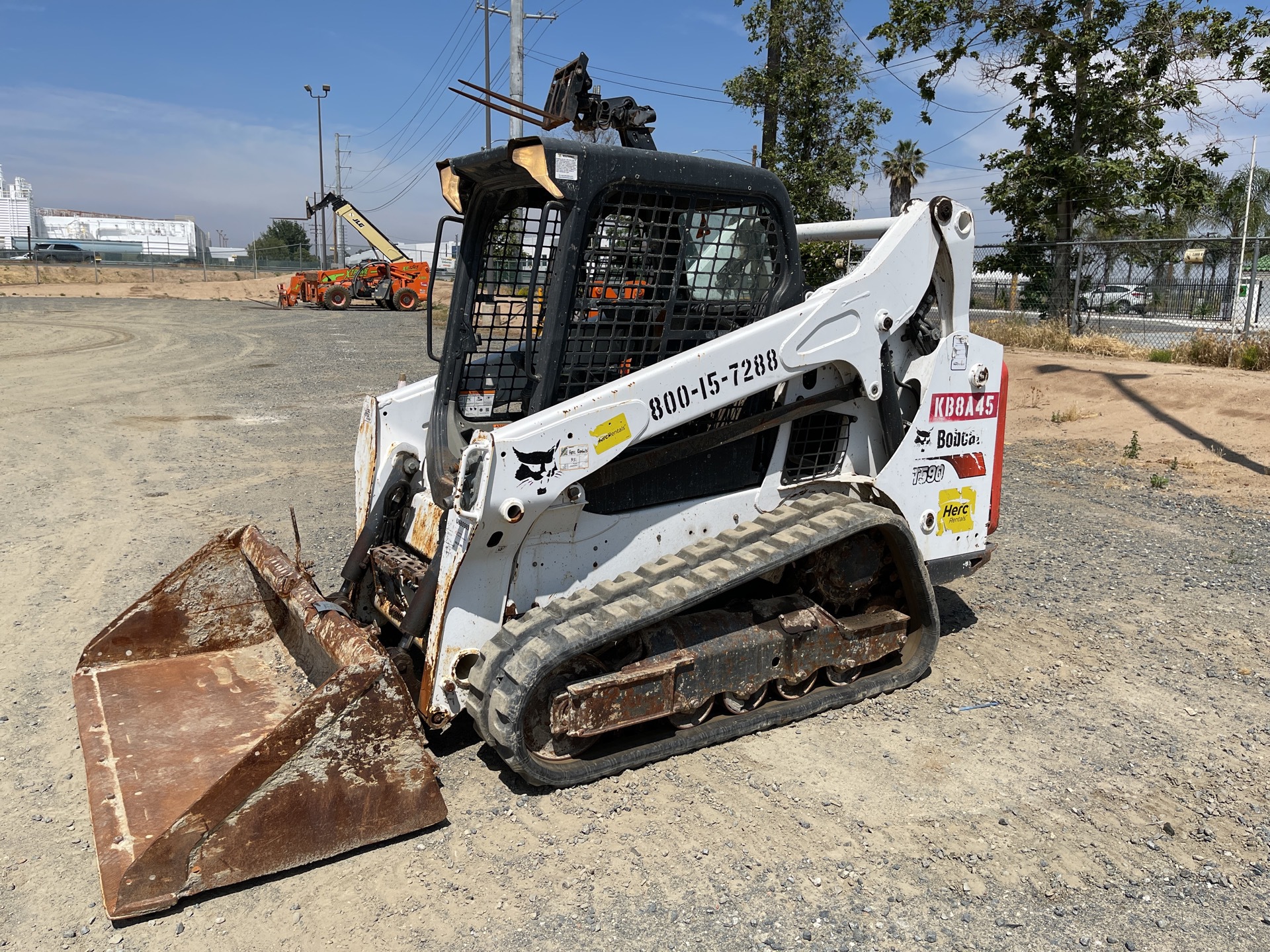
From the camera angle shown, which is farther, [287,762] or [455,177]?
[455,177]

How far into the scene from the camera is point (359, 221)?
91.6 ft

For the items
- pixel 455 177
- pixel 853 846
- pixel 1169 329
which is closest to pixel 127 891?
pixel 853 846

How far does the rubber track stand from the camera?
3391mm

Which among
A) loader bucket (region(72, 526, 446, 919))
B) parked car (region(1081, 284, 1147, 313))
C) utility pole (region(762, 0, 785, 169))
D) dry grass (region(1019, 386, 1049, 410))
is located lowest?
loader bucket (region(72, 526, 446, 919))

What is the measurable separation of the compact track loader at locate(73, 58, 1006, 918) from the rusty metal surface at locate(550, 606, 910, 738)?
0.04ft

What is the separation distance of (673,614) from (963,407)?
185 cm

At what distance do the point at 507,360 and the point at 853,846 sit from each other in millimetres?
2404

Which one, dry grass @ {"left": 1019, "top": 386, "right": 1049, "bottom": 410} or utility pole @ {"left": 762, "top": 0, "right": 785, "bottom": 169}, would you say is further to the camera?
utility pole @ {"left": 762, "top": 0, "right": 785, "bottom": 169}

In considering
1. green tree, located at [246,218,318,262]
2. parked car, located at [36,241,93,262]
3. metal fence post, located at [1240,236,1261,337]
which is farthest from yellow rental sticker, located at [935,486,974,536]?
green tree, located at [246,218,318,262]

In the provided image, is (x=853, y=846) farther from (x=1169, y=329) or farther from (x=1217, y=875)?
(x=1169, y=329)

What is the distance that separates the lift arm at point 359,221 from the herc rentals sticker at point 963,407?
24.7m

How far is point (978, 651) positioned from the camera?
5.01 meters

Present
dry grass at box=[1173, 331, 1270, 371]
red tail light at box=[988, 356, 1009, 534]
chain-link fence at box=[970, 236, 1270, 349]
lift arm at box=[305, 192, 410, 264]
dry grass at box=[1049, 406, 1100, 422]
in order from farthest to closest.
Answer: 1. lift arm at box=[305, 192, 410, 264]
2. chain-link fence at box=[970, 236, 1270, 349]
3. dry grass at box=[1173, 331, 1270, 371]
4. dry grass at box=[1049, 406, 1100, 422]
5. red tail light at box=[988, 356, 1009, 534]

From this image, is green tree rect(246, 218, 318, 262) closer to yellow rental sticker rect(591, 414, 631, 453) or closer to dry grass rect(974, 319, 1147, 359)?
dry grass rect(974, 319, 1147, 359)
